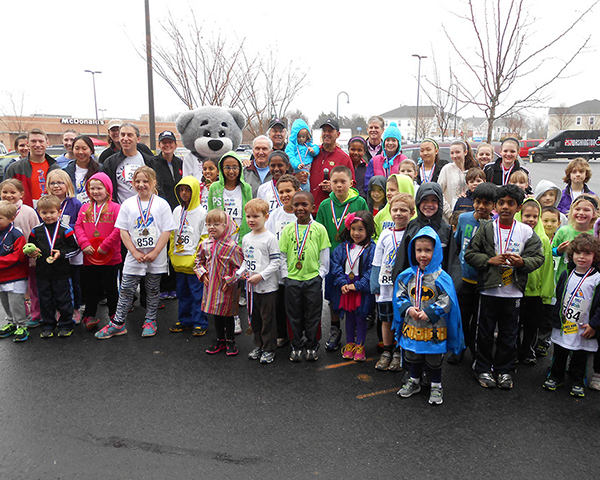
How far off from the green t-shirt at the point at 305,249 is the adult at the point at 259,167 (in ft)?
5.37

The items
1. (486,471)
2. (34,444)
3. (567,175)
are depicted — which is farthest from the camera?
(567,175)

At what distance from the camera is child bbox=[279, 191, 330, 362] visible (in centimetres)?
434

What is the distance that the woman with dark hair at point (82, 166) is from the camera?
576 centimetres

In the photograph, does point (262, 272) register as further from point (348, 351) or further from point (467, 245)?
point (467, 245)

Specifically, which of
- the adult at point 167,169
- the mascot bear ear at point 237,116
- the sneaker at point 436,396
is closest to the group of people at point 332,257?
the sneaker at point 436,396

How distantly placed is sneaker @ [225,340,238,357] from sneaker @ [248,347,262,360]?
0.18 metres

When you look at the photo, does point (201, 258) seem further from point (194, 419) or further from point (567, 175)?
point (567, 175)

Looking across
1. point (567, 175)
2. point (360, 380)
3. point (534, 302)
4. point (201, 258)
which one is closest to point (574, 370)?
point (534, 302)

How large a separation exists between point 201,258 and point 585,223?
3.84 meters

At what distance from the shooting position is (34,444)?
10.4 ft

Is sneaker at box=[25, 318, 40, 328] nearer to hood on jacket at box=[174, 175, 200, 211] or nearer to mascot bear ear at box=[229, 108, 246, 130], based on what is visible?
hood on jacket at box=[174, 175, 200, 211]

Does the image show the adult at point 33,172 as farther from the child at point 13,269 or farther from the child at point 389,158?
the child at point 389,158

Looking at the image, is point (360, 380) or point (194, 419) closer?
point (194, 419)

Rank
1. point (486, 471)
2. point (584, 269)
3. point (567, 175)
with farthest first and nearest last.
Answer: point (567, 175)
point (584, 269)
point (486, 471)
